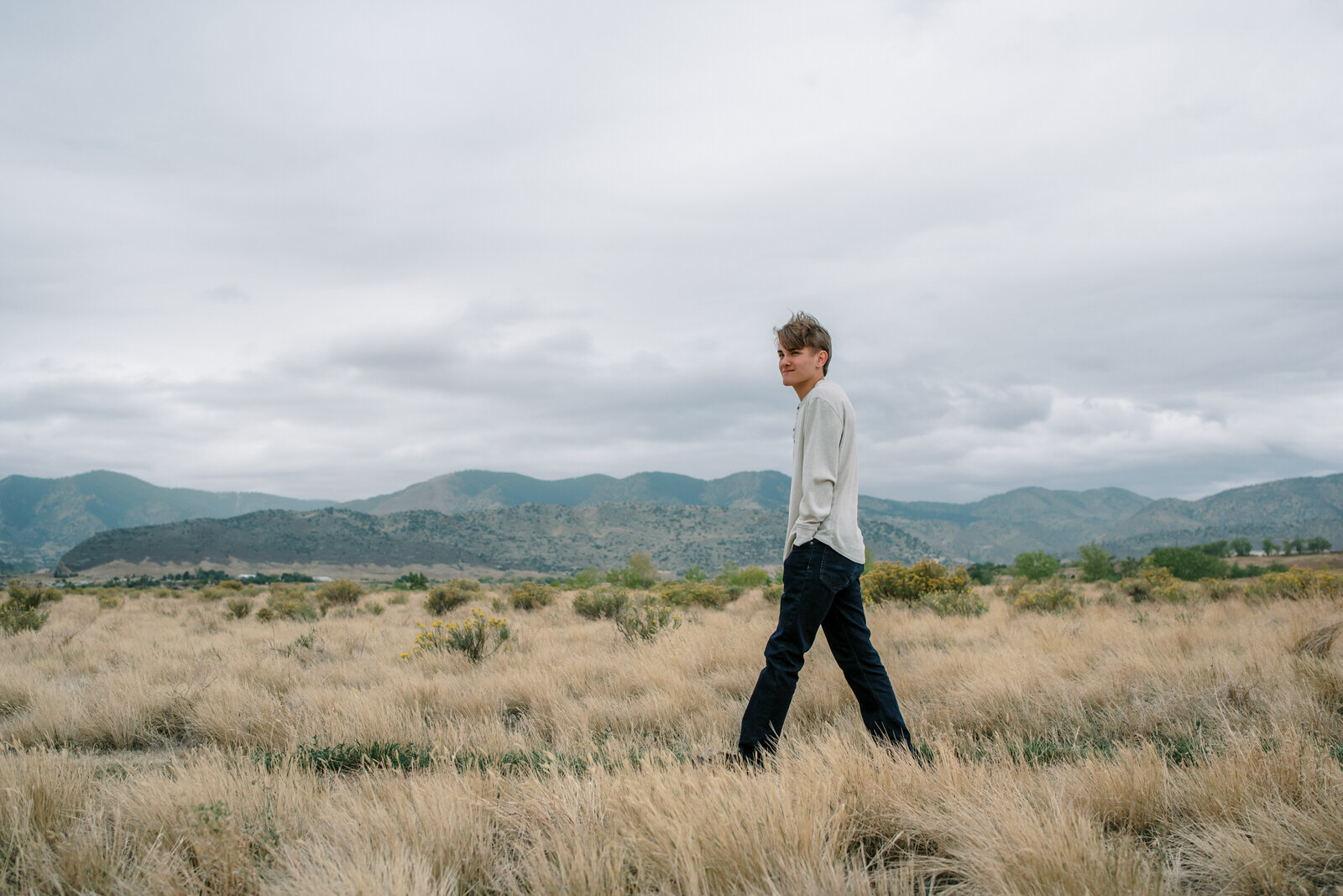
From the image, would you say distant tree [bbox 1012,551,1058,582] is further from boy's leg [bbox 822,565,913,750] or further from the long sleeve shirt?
the long sleeve shirt

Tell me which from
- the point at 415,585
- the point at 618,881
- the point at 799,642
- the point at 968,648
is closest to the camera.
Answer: the point at 618,881

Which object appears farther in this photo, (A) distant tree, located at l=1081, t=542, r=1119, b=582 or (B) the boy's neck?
(A) distant tree, located at l=1081, t=542, r=1119, b=582

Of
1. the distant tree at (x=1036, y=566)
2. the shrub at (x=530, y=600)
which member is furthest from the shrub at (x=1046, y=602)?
the distant tree at (x=1036, y=566)

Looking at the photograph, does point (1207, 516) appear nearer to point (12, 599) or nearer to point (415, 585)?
point (415, 585)

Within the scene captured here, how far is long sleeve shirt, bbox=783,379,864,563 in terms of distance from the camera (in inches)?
140

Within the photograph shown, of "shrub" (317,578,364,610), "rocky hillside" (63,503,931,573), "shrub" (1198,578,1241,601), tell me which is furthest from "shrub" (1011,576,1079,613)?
"rocky hillside" (63,503,931,573)

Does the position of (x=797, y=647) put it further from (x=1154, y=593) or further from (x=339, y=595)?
(x=339, y=595)

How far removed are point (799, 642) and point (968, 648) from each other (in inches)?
191

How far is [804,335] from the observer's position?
Answer: 12.6ft

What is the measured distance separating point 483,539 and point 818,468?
389 feet

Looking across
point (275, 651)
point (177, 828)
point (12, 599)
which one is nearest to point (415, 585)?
point (12, 599)

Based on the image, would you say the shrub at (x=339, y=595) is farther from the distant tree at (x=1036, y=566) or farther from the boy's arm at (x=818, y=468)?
the distant tree at (x=1036, y=566)

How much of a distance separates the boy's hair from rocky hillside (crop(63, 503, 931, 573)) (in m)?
98.9

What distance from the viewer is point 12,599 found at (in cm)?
1377
